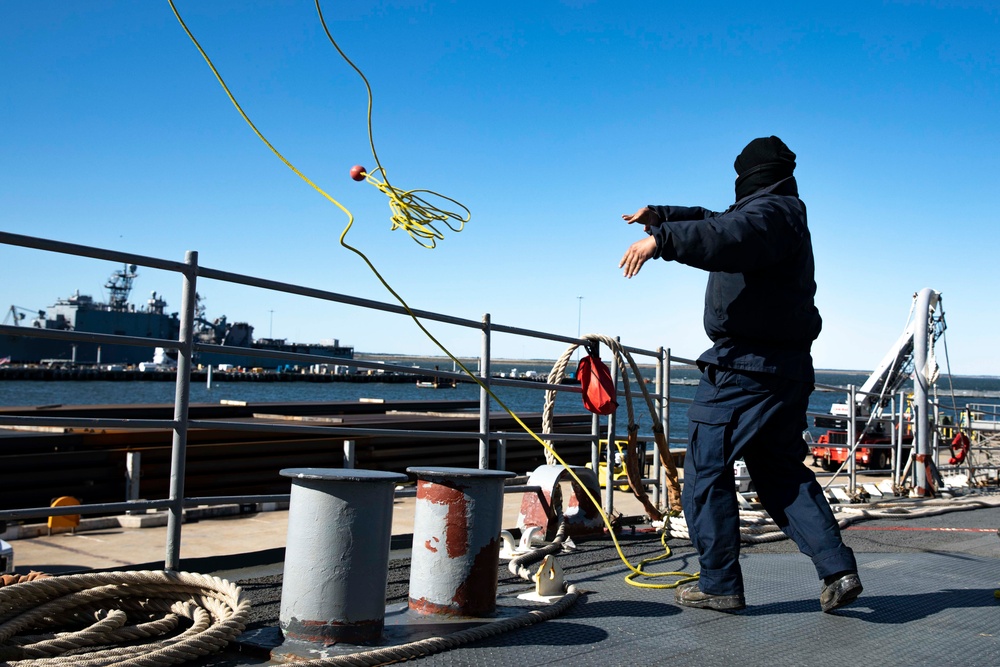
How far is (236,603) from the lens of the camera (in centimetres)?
245

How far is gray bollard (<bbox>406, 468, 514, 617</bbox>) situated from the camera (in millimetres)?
2705

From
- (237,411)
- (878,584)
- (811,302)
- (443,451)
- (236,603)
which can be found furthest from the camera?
(237,411)

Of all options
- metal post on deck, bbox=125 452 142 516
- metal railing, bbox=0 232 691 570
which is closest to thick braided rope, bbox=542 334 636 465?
metal railing, bbox=0 232 691 570

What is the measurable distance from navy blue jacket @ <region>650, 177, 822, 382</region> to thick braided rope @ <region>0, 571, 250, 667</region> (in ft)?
5.80

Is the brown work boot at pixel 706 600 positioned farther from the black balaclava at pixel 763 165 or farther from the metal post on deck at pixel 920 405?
the metal post on deck at pixel 920 405

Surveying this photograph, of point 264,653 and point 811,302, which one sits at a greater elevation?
point 811,302

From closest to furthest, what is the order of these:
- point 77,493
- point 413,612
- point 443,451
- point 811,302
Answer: point 413,612 → point 811,302 → point 77,493 → point 443,451

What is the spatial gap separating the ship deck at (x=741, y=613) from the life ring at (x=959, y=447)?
621cm

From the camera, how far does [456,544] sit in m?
2.71

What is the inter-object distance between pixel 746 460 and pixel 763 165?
42.9 inches

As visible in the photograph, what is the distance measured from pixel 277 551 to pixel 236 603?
3.91 feet

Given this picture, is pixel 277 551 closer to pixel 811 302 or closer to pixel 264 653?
pixel 264 653

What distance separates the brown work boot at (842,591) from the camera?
2807 mm

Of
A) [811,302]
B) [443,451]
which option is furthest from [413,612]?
[443,451]
